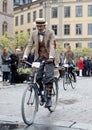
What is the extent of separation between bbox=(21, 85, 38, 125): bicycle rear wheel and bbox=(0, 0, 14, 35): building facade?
156 ft

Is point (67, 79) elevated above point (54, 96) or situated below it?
below

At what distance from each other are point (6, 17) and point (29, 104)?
48.8 meters

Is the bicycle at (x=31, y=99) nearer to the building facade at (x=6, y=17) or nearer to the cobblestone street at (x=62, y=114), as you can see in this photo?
the cobblestone street at (x=62, y=114)

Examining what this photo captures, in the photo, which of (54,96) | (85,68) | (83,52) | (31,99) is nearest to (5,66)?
(54,96)

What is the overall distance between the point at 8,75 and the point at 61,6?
194 ft

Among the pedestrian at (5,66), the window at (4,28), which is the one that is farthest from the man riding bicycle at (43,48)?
the window at (4,28)

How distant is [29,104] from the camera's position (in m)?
7.34

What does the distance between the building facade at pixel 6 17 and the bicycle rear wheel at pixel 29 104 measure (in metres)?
47.6

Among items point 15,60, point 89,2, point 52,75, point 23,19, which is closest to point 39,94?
point 52,75

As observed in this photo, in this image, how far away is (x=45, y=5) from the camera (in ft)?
248

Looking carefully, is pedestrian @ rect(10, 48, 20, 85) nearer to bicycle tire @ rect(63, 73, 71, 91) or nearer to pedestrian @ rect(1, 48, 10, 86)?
pedestrian @ rect(1, 48, 10, 86)

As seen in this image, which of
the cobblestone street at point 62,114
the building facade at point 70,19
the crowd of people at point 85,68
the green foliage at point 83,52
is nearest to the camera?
the cobblestone street at point 62,114

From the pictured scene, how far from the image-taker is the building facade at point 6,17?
54.6 meters

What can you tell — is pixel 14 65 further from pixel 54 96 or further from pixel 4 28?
pixel 4 28
